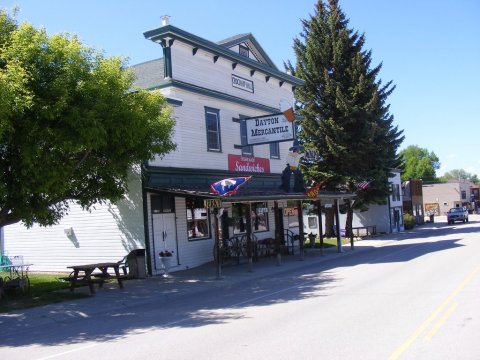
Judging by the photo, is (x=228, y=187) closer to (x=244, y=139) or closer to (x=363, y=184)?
(x=244, y=139)

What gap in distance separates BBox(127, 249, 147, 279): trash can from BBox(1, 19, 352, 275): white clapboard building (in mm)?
631

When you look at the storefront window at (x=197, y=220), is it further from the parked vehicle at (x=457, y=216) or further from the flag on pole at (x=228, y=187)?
the parked vehicle at (x=457, y=216)

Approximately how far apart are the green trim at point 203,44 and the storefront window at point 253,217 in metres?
6.82

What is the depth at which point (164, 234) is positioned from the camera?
62.5ft

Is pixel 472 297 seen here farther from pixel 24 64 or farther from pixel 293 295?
pixel 24 64

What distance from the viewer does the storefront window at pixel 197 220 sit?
20.6 meters

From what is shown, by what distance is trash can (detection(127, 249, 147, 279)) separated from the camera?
57.6 feet

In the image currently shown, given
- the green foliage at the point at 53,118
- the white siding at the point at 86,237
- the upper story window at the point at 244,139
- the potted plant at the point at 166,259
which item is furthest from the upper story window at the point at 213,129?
the green foliage at the point at 53,118

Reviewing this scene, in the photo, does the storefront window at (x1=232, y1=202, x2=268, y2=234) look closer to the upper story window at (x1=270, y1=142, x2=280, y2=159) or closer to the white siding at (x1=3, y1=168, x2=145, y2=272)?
the upper story window at (x1=270, y1=142, x2=280, y2=159)

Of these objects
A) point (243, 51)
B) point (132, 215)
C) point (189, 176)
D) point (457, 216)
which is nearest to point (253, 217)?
point (189, 176)

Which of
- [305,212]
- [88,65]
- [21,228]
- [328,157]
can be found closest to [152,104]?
[88,65]

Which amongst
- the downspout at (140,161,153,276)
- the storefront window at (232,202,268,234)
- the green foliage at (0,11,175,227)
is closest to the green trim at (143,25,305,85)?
the downspout at (140,161,153,276)

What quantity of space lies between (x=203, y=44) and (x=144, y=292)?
1125 centimetres

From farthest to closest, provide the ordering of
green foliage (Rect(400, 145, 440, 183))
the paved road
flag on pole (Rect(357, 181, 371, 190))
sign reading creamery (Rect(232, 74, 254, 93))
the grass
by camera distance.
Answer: green foliage (Rect(400, 145, 440, 183)) → flag on pole (Rect(357, 181, 371, 190)) → sign reading creamery (Rect(232, 74, 254, 93)) → the grass → the paved road
